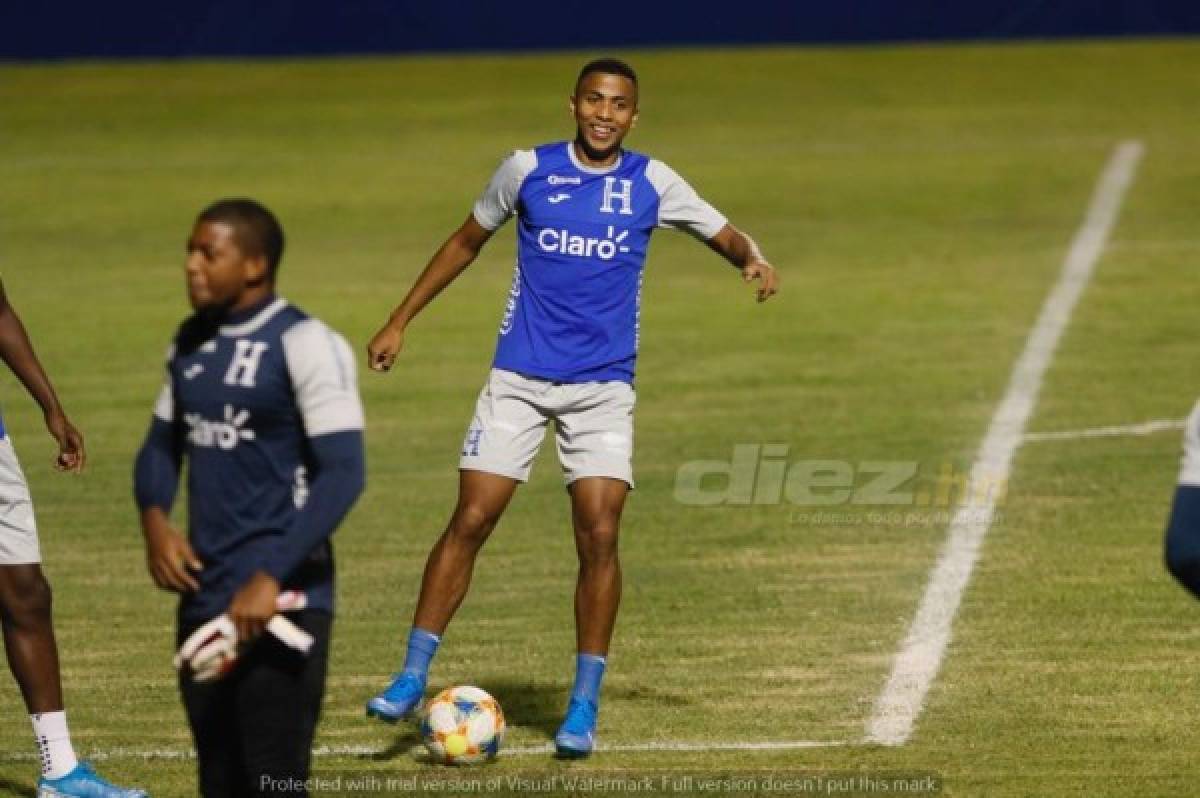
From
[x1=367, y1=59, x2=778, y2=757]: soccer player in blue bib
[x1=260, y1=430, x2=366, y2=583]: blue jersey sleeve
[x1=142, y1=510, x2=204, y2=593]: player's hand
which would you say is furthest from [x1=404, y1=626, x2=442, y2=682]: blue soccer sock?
[x1=260, y1=430, x2=366, y2=583]: blue jersey sleeve

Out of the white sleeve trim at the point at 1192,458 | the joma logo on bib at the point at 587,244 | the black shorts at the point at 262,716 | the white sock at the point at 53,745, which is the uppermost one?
the joma logo on bib at the point at 587,244

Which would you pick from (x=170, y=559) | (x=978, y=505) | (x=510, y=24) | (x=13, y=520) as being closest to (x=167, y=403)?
(x=170, y=559)

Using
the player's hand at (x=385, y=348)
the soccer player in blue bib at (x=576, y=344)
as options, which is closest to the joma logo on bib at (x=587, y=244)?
the soccer player in blue bib at (x=576, y=344)

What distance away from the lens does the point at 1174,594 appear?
12.4 metres

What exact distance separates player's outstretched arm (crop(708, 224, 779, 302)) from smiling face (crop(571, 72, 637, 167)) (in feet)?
1.83

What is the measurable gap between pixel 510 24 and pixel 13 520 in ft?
84.7

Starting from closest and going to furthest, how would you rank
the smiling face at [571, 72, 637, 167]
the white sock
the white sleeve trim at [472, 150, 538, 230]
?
the white sock → the smiling face at [571, 72, 637, 167] → the white sleeve trim at [472, 150, 538, 230]

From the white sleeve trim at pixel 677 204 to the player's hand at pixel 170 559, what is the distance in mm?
3113

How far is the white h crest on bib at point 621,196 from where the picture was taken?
1008cm

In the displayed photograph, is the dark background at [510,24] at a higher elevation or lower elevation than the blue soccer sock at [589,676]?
lower

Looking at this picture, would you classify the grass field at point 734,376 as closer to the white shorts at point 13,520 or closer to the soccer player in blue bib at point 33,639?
the soccer player in blue bib at point 33,639

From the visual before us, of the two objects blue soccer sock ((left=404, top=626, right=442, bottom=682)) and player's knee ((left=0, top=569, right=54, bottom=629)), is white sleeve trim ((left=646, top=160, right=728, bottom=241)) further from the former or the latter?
player's knee ((left=0, top=569, right=54, bottom=629))

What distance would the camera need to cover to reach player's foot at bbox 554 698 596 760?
31.7ft

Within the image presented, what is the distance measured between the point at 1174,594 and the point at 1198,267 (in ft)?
35.3
